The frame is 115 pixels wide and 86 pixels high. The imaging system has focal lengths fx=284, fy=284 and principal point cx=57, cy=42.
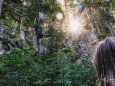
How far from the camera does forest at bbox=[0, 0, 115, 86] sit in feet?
27.5

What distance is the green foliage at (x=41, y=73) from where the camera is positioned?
7.94 metres

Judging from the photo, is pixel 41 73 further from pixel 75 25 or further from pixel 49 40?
pixel 75 25

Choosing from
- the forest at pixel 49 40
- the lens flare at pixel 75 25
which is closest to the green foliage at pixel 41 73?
the forest at pixel 49 40

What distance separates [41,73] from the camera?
334 inches

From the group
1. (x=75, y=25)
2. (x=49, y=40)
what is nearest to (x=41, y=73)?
(x=49, y=40)

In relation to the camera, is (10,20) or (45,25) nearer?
(10,20)

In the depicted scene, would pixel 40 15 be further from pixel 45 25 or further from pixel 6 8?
pixel 6 8

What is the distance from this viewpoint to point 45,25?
19281mm

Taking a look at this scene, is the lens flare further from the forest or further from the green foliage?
the green foliage

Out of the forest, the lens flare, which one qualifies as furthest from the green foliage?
the lens flare

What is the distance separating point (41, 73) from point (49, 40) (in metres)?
9.23

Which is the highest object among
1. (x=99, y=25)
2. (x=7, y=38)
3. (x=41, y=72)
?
(x=99, y=25)

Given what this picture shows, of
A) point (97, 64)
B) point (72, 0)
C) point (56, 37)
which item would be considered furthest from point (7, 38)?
point (97, 64)

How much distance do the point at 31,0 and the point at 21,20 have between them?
215cm
